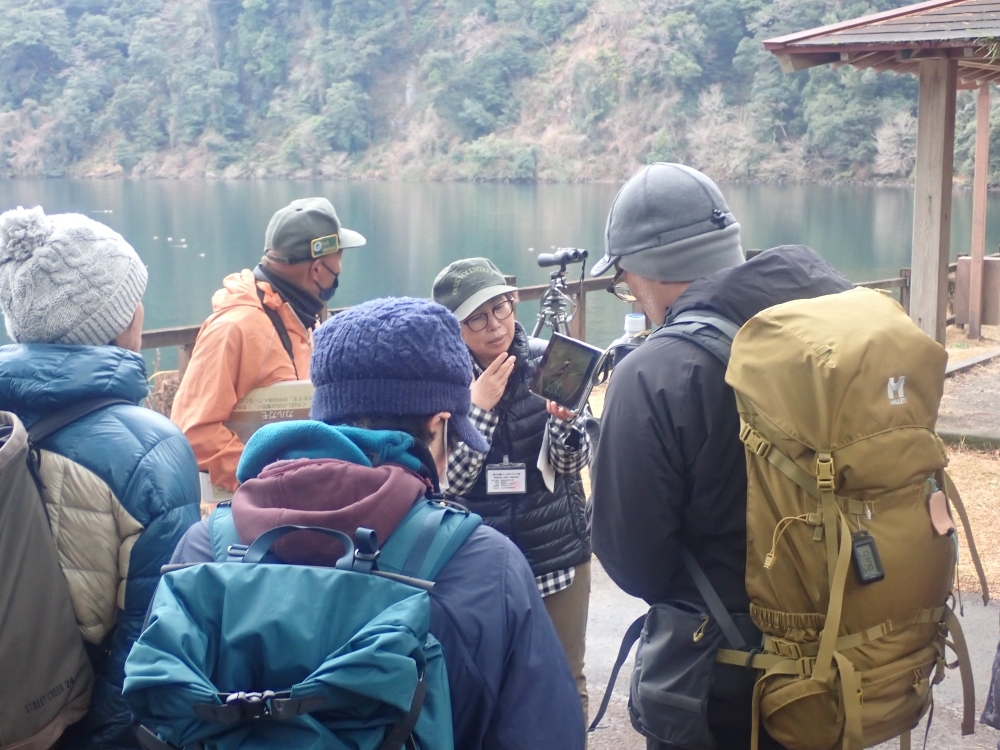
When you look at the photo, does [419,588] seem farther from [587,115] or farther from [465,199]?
[587,115]

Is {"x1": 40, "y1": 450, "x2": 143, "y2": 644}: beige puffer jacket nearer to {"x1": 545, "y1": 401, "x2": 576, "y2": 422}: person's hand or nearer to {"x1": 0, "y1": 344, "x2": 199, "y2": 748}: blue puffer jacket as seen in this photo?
{"x1": 0, "y1": 344, "x2": 199, "y2": 748}: blue puffer jacket

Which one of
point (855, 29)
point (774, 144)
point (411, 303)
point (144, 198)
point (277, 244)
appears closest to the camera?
point (411, 303)

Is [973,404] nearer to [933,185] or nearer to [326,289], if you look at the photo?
[933,185]

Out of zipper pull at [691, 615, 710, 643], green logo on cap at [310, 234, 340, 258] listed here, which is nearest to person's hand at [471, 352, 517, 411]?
green logo on cap at [310, 234, 340, 258]

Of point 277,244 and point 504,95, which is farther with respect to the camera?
point 504,95

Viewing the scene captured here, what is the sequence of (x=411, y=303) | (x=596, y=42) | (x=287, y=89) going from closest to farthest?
(x=411, y=303) → (x=596, y=42) → (x=287, y=89)

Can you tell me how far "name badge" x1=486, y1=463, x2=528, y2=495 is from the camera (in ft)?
8.64

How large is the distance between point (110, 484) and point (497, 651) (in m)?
0.82

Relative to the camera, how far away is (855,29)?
6797mm

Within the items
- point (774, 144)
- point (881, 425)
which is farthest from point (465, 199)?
point (881, 425)

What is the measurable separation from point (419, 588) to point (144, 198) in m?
73.9

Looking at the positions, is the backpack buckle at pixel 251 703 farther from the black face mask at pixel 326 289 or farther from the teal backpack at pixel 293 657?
the black face mask at pixel 326 289

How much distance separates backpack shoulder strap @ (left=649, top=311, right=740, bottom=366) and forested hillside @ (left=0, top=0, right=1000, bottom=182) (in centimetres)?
6385

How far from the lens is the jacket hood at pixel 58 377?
1792 millimetres
